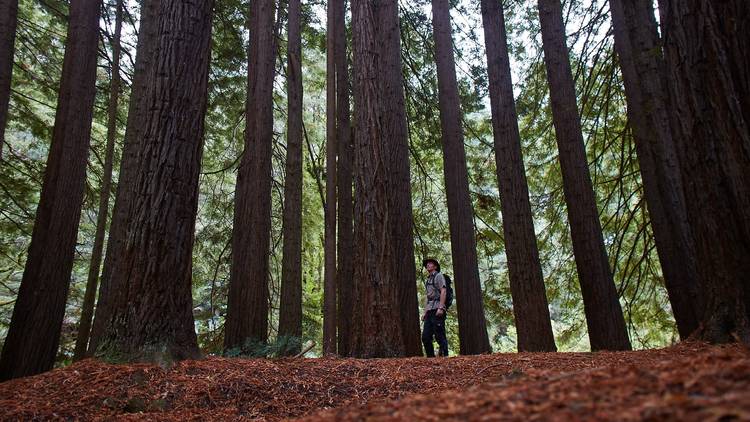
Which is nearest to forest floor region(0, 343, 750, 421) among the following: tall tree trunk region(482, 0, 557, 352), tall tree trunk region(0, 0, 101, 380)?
tall tree trunk region(0, 0, 101, 380)

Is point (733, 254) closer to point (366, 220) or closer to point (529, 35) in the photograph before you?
point (366, 220)

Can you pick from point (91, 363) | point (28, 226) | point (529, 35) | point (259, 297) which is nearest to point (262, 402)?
point (91, 363)

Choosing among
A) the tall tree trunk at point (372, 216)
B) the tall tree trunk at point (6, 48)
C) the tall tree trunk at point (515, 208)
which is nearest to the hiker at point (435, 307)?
the tall tree trunk at point (515, 208)

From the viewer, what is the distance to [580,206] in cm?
739

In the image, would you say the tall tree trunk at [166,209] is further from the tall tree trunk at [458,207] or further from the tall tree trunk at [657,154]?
the tall tree trunk at [657,154]

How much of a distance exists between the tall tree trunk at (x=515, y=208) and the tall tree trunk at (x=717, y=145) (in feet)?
11.1

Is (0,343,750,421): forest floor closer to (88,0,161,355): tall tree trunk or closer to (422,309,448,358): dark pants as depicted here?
(422,309,448,358): dark pants

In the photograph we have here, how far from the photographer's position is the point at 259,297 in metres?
7.43

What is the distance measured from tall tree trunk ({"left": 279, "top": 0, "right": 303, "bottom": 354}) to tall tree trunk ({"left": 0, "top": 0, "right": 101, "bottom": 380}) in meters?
3.34

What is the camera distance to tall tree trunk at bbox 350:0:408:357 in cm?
587

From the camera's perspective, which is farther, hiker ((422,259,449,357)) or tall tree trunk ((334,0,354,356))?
tall tree trunk ((334,0,354,356))

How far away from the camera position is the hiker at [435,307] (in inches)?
323

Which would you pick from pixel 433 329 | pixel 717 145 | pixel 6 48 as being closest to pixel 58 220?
pixel 6 48

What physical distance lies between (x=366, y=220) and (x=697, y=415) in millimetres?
5036
